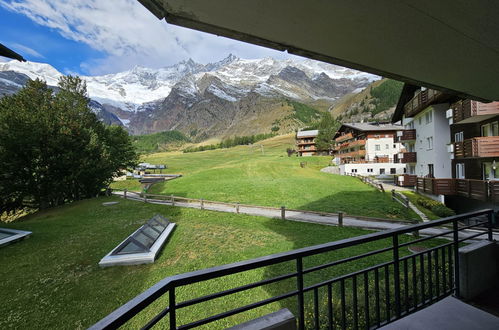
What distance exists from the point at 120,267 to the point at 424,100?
80.3ft

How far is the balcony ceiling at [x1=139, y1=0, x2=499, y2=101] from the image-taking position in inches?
60.7

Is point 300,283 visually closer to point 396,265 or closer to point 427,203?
point 396,265

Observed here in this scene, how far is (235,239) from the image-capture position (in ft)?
39.9

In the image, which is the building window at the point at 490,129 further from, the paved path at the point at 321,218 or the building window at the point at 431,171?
the paved path at the point at 321,218

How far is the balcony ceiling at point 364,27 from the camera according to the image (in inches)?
60.7

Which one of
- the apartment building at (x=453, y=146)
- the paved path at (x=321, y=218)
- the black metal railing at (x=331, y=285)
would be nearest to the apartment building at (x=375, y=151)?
the apartment building at (x=453, y=146)

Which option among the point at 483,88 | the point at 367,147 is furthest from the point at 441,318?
the point at 367,147

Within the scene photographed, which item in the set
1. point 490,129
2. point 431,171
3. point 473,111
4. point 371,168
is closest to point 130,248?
point 473,111

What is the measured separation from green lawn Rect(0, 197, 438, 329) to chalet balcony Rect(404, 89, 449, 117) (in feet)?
41.9

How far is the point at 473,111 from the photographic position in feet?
43.4

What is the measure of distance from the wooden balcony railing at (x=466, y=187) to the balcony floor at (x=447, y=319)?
48.0ft

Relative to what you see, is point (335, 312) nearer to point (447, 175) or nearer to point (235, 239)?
point (235, 239)

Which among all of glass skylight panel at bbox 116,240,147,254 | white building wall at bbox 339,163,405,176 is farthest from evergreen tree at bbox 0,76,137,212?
white building wall at bbox 339,163,405,176

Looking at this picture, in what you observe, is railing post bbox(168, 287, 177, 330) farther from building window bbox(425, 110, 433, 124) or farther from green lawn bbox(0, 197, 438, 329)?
building window bbox(425, 110, 433, 124)
